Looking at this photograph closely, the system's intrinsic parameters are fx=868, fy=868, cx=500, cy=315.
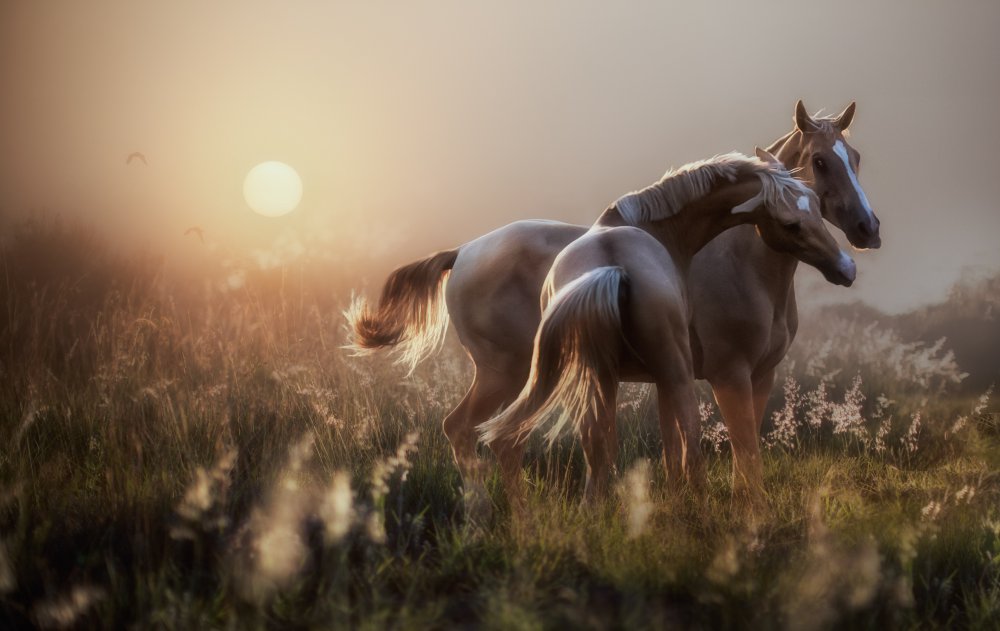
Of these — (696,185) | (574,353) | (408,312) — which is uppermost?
(696,185)

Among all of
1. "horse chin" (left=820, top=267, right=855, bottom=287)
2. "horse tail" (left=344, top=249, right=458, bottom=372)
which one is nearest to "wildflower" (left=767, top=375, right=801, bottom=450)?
"horse chin" (left=820, top=267, right=855, bottom=287)

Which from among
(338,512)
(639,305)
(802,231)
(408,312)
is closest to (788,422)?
(802,231)

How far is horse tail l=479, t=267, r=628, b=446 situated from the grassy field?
0.40 m

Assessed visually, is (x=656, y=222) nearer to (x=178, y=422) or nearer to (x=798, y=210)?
(x=798, y=210)

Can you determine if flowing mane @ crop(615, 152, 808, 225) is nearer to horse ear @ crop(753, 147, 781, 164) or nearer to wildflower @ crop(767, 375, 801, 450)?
horse ear @ crop(753, 147, 781, 164)

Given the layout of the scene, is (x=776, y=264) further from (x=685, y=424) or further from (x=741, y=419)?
(x=685, y=424)

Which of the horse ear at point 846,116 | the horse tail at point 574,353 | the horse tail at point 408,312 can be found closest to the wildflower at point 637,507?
the horse tail at point 574,353

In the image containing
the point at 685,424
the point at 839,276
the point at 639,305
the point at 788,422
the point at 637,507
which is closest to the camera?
the point at 637,507

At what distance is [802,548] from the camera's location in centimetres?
333

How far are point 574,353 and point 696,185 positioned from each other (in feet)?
4.62

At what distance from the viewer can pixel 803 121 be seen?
5.12 metres

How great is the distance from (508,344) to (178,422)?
203cm

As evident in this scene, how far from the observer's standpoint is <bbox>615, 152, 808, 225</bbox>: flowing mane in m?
4.19

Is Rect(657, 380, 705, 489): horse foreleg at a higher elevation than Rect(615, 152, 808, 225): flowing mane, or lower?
lower
